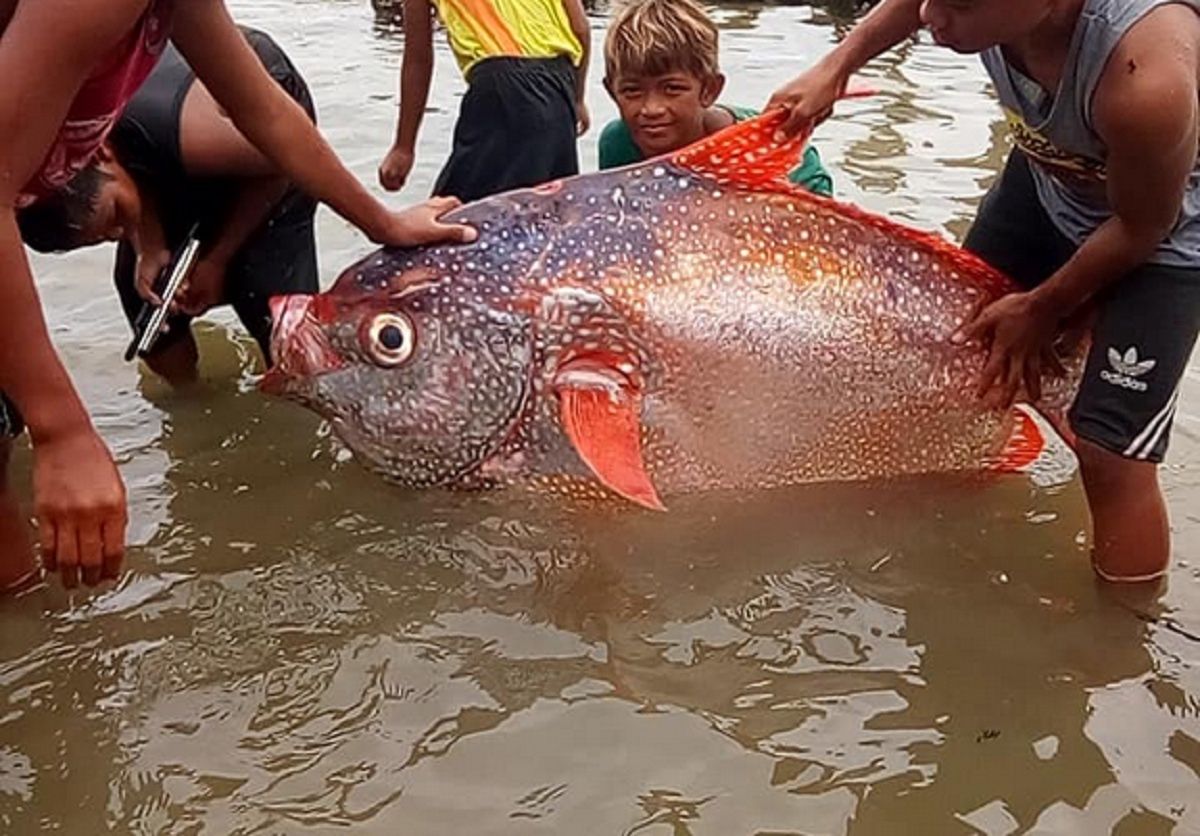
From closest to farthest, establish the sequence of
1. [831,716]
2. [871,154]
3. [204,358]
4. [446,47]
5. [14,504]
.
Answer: [831,716]
[14,504]
[204,358]
[871,154]
[446,47]

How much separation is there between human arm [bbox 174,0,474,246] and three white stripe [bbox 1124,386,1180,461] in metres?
1.61

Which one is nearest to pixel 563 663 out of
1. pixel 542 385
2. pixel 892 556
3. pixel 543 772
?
pixel 543 772

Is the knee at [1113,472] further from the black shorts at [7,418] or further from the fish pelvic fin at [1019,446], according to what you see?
the black shorts at [7,418]

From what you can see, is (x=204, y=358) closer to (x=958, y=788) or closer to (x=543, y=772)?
(x=543, y=772)

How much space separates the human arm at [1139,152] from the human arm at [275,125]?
1.40 meters

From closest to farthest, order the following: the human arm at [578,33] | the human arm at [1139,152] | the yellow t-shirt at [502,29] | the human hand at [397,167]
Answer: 1. the human arm at [1139,152]
2. the yellow t-shirt at [502,29]
3. the human arm at [578,33]
4. the human hand at [397,167]

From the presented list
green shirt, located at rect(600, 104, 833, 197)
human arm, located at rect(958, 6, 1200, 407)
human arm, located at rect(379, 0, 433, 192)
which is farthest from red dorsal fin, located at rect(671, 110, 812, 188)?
human arm, located at rect(379, 0, 433, 192)

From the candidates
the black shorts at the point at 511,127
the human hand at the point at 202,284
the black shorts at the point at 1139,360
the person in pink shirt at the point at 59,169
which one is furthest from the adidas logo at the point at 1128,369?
the human hand at the point at 202,284

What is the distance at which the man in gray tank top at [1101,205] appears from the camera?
2.93 metres

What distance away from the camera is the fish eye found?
11.4 feet

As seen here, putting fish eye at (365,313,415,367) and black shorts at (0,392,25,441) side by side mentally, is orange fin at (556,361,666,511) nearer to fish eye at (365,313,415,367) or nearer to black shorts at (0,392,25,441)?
fish eye at (365,313,415,367)

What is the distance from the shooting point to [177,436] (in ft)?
14.2

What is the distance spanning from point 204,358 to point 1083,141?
2.96 metres

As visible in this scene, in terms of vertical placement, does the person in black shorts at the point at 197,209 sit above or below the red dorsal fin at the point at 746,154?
below
